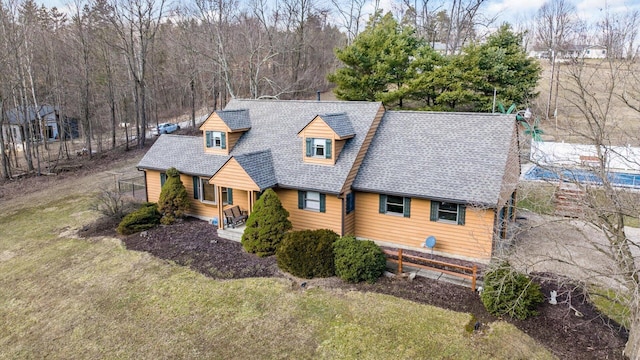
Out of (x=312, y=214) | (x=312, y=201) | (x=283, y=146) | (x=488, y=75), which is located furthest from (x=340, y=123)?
(x=488, y=75)

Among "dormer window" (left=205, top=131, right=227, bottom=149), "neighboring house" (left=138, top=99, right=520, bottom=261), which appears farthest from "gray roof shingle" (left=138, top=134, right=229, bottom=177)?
"dormer window" (left=205, top=131, right=227, bottom=149)

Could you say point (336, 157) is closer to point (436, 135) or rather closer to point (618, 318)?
point (436, 135)

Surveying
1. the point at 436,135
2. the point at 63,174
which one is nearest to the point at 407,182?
the point at 436,135

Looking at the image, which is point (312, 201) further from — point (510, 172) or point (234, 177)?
point (510, 172)

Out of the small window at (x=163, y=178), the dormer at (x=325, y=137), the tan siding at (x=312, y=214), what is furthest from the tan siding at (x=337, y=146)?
the small window at (x=163, y=178)

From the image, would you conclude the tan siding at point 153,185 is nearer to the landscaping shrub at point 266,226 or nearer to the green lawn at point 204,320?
the green lawn at point 204,320

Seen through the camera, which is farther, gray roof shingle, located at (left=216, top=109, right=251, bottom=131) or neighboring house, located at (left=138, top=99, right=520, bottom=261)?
gray roof shingle, located at (left=216, top=109, right=251, bottom=131)

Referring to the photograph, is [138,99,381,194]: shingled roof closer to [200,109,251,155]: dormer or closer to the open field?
[200,109,251,155]: dormer
